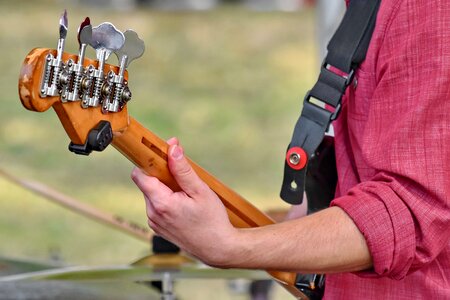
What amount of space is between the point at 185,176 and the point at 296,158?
1.16ft

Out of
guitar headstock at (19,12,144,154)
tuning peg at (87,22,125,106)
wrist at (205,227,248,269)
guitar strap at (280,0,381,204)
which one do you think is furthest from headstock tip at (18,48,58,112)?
guitar strap at (280,0,381,204)

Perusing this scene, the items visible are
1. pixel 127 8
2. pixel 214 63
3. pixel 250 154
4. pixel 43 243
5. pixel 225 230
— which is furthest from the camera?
pixel 127 8

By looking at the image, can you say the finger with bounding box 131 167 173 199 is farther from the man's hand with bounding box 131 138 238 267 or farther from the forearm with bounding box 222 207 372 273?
the forearm with bounding box 222 207 372 273

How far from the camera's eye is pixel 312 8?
10.6 metres

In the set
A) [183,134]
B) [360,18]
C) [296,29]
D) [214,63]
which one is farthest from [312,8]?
[360,18]

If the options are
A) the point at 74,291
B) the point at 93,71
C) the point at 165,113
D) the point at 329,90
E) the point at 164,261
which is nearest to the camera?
the point at 93,71

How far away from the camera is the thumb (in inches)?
60.4

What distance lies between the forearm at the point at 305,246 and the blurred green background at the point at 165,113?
4213 mm

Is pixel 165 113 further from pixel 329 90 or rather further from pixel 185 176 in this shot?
pixel 185 176

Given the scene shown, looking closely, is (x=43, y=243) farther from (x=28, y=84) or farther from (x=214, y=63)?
(x=28, y=84)

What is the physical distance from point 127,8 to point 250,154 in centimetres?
329

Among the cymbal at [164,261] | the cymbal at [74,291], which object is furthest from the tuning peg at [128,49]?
the cymbal at [164,261]

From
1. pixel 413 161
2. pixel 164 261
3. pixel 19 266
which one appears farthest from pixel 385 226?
pixel 19 266

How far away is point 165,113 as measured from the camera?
8.58 metres
